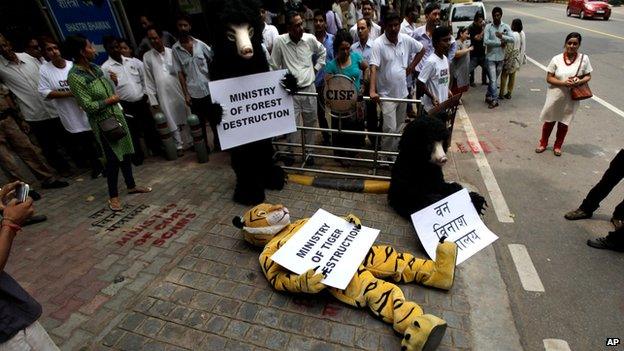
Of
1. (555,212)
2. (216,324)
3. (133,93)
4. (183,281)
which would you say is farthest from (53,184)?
(555,212)

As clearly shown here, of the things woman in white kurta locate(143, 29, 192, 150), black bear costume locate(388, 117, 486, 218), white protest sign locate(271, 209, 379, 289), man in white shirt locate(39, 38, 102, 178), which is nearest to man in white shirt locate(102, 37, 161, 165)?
woman in white kurta locate(143, 29, 192, 150)

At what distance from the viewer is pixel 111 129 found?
4000mm

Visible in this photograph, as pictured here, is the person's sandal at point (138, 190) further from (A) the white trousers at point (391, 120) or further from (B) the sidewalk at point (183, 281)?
(A) the white trousers at point (391, 120)

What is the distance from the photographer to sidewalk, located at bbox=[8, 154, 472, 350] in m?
2.65

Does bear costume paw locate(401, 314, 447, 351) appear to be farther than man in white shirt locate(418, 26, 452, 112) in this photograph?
No

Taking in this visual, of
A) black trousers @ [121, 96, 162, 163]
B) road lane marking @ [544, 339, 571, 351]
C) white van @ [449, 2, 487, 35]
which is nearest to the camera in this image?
road lane marking @ [544, 339, 571, 351]

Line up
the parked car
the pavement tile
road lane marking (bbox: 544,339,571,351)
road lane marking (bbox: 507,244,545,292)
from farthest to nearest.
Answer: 1. the parked car
2. road lane marking (bbox: 507,244,545,292)
3. the pavement tile
4. road lane marking (bbox: 544,339,571,351)

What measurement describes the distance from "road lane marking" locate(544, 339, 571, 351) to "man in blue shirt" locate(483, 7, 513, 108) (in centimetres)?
626

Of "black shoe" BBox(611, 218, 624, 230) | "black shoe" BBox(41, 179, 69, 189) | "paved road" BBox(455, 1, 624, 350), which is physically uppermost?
"black shoe" BBox(41, 179, 69, 189)

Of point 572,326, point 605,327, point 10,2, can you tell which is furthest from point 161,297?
point 10,2

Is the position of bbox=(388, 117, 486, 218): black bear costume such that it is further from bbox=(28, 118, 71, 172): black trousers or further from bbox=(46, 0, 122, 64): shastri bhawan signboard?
bbox=(46, 0, 122, 64): shastri bhawan signboard

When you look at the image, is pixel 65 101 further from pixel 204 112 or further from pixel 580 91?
pixel 580 91

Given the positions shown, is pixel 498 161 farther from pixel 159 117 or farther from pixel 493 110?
pixel 159 117

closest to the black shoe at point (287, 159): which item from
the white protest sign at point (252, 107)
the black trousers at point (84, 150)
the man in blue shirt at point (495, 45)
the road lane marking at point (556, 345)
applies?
the white protest sign at point (252, 107)
